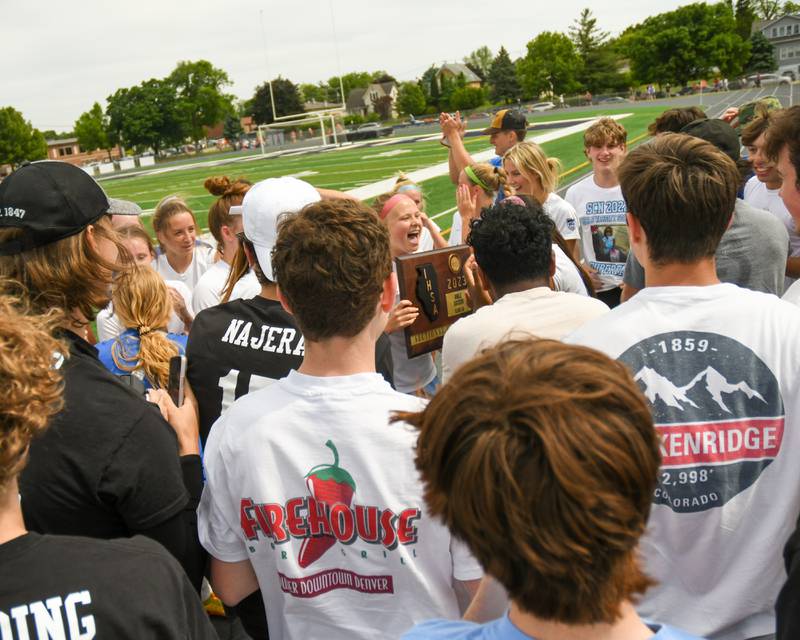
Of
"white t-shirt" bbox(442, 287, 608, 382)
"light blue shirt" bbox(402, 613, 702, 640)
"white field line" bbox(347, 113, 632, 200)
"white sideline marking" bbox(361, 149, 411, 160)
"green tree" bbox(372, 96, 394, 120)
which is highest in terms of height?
"green tree" bbox(372, 96, 394, 120)

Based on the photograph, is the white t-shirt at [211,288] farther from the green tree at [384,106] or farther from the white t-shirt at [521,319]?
the green tree at [384,106]

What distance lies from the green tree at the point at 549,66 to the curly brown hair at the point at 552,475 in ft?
349

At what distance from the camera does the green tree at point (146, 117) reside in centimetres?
10050

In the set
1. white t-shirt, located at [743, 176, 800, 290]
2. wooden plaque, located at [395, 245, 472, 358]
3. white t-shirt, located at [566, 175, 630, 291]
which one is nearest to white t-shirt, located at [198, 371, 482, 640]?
wooden plaque, located at [395, 245, 472, 358]

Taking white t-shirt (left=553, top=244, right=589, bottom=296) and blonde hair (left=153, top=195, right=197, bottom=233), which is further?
blonde hair (left=153, top=195, right=197, bottom=233)

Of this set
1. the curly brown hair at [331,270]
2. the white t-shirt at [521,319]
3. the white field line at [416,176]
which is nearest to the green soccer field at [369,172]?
the white field line at [416,176]

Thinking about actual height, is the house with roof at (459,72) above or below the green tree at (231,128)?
above

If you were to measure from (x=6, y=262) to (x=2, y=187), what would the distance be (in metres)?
0.23

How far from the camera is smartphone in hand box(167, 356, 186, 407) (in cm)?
242

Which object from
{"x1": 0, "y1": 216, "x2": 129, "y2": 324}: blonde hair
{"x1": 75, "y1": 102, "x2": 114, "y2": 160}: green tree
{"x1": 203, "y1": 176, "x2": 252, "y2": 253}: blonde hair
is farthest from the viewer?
{"x1": 75, "y1": 102, "x2": 114, "y2": 160}: green tree

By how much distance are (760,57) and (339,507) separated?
110 metres

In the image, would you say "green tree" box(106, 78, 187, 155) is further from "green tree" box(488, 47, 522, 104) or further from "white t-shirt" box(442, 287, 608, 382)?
"white t-shirt" box(442, 287, 608, 382)

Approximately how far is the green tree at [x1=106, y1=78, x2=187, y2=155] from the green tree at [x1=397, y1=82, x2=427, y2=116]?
112ft

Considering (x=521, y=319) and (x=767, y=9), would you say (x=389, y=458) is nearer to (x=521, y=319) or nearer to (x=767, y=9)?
(x=521, y=319)
